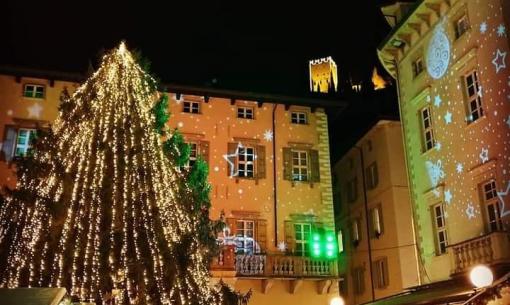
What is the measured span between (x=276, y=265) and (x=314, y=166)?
5427 millimetres

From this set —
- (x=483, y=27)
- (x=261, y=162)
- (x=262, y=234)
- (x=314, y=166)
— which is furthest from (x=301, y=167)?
(x=483, y=27)

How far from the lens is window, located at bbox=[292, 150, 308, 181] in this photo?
26547mm

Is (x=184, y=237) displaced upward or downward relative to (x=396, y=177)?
downward

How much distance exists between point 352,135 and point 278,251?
33.2 feet

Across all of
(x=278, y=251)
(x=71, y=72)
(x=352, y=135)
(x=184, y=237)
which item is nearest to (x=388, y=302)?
(x=278, y=251)

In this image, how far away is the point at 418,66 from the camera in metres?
21.8

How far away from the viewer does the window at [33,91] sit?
24516 millimetres

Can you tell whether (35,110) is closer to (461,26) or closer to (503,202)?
(461,26)

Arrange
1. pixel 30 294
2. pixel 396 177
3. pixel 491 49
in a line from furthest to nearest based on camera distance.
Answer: pixel 396 177 → pixel 491 49 → pixel 30 294

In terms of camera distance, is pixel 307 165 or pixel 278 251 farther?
pixel 307 165

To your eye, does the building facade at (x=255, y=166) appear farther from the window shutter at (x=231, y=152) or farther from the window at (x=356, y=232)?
the window at (x=356, y=232)

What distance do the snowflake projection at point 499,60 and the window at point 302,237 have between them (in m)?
11.9

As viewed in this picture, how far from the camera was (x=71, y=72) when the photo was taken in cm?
2456

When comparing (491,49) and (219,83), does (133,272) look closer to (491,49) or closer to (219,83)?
(491,49)
